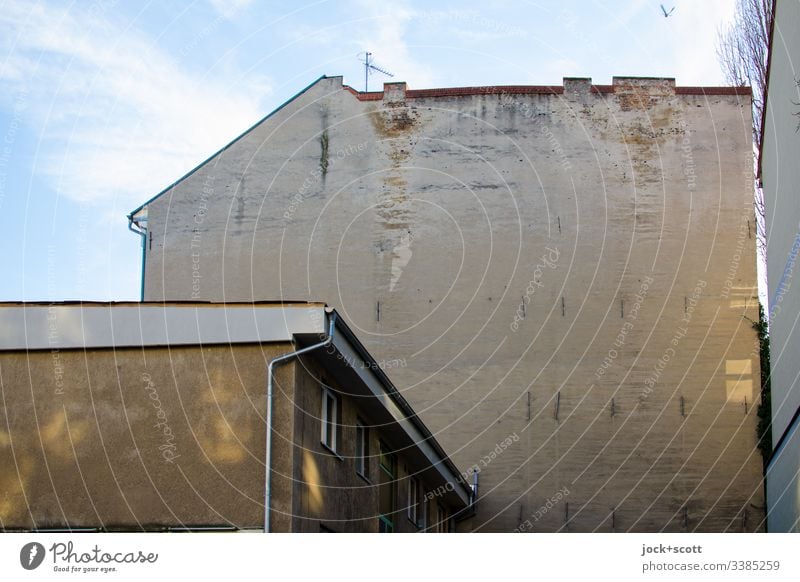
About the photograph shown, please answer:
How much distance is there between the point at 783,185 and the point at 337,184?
13.5 m

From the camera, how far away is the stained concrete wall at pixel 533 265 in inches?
1091

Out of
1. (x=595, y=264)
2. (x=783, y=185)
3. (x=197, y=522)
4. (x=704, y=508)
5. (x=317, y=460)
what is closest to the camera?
(x=197, y=522)

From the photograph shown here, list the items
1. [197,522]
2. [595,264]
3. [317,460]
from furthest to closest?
[595,264] → [317,460] → [197,522]

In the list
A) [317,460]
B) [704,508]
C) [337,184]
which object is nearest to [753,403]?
[704,508]

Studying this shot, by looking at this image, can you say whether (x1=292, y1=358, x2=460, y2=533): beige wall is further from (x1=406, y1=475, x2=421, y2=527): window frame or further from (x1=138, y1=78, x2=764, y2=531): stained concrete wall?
(x1=138, y1=78, x2=764, y2=531): stained concrete wall

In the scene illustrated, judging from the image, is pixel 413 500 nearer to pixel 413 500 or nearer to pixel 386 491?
pixel 413 500

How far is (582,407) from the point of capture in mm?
28062

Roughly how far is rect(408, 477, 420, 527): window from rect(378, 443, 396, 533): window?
1513 millimetres

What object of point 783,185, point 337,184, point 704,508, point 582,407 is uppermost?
point 337,184

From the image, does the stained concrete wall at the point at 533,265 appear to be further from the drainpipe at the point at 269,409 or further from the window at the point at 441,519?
the drainpipe at the point at 269,409

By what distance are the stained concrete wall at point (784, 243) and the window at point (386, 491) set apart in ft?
20.1

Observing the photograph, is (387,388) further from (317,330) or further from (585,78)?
(585,78)

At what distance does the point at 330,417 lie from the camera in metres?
15.8

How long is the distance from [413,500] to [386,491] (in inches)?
101
